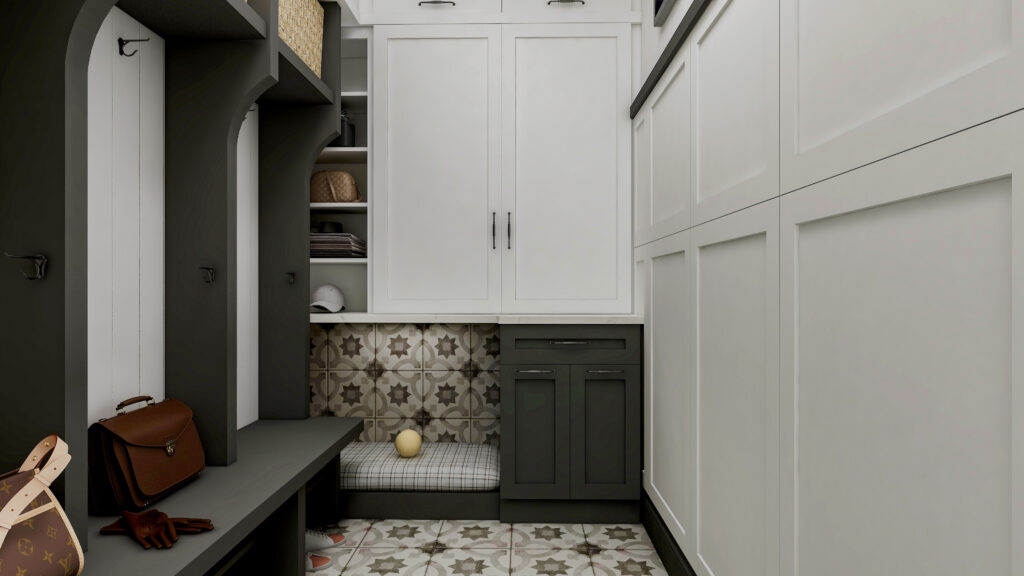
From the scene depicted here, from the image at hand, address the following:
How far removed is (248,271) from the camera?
243 centimetres

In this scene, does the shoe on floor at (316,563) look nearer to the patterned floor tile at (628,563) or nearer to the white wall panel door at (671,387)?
the patterned floor tile at (628,563)

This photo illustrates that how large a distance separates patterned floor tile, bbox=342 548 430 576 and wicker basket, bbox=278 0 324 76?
198 cm

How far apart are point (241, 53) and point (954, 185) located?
1.93m

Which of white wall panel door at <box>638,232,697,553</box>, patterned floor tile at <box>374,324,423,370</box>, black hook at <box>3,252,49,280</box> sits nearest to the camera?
black hook at <box>3,252,49,280</box>

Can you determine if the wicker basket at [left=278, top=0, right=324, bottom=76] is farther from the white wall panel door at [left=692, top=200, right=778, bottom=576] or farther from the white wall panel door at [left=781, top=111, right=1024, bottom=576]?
the white wall panel door at [left=781, top=111, right=1024, bottom=576]

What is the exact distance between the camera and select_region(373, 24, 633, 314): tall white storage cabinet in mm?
2820

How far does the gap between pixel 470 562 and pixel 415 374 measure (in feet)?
3.47

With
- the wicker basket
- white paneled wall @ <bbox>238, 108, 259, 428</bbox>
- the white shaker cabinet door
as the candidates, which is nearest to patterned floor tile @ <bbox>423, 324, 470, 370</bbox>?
the white shaker cabinet door

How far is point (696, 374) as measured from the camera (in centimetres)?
175

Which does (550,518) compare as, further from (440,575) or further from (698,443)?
(698,443)

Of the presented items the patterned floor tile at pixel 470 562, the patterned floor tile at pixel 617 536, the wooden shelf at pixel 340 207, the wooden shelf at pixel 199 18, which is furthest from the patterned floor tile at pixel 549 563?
the wooden shelf at pixel 199 18

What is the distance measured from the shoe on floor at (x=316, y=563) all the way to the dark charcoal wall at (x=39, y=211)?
3.69 ft

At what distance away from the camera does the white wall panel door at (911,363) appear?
645 mm

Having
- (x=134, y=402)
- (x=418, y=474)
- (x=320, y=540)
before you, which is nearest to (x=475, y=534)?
(x=418, y=474)
